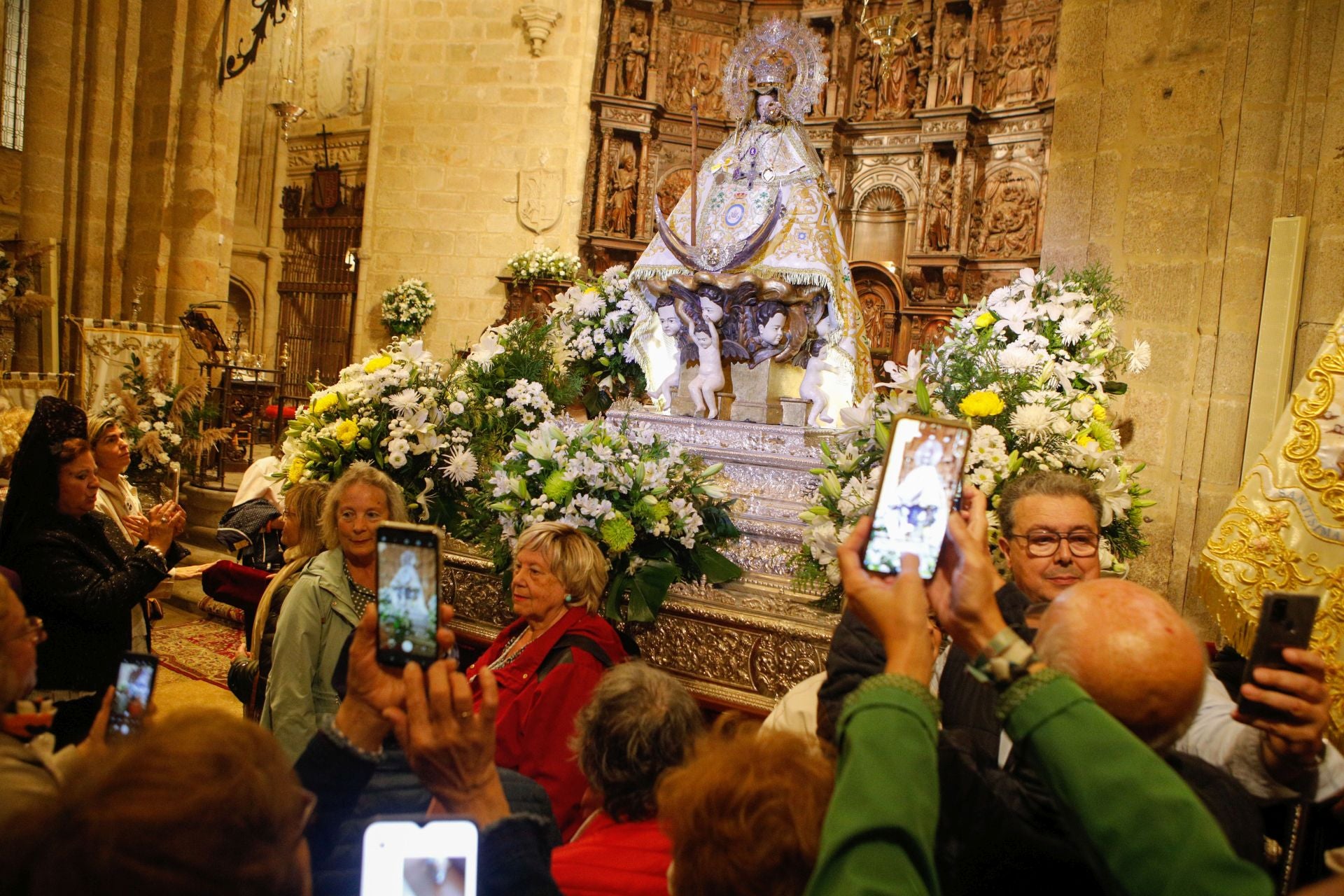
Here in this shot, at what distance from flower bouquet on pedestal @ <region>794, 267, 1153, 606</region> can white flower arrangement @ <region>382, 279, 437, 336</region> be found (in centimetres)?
906

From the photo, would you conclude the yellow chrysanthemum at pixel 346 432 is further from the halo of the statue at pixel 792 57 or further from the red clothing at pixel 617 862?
the red clothing at pixel 617 862

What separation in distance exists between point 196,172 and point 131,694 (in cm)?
1041

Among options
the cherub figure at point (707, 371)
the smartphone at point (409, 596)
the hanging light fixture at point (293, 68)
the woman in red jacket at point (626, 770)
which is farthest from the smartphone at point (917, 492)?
the hanging light fixture at point (293, 68)

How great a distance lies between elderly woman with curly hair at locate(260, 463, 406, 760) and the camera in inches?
113

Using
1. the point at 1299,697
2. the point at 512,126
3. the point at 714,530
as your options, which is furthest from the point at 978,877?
the point at 512,126

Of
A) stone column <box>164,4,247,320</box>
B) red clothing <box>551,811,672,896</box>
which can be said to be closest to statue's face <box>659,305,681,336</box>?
red clothing <box>551,811,672,896</box>

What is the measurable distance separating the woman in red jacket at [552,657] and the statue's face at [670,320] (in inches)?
111

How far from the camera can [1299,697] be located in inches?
59.1

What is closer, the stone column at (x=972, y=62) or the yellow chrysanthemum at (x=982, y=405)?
the yellow chrysanthemum at (x=982, y=405)

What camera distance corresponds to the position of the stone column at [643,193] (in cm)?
1223

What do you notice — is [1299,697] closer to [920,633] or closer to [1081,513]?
[920,633]

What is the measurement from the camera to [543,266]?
38.6ft

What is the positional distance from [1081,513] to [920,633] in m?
1.64

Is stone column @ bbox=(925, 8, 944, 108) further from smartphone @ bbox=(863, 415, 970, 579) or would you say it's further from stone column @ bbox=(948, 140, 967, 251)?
smartphone @ bbox=(863, 415, 970, 579)
